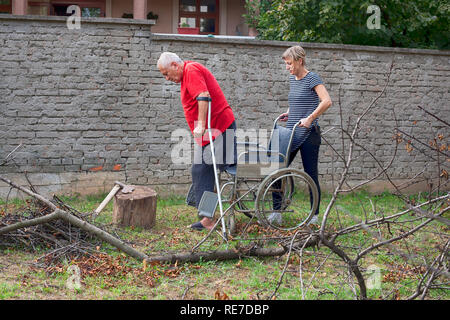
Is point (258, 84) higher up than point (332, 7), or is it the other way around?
point (332, 7)

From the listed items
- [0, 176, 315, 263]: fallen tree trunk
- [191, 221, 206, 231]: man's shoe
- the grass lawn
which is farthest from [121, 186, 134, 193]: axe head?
[0, 176, 315, 263]: fallen tree trunk

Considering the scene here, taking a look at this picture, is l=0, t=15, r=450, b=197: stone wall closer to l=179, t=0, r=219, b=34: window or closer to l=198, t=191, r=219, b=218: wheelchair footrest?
l=198, t=191, r=219, b=218: wheelchair footrest

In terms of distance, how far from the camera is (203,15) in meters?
13.8

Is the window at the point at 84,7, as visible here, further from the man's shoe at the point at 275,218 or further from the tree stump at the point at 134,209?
the man's shoe at the point at 275,218

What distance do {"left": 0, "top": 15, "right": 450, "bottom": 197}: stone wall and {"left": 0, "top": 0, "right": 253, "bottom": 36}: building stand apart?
579 centimetres

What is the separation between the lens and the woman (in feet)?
16.9

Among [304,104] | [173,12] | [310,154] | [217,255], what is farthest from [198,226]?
[173,12]

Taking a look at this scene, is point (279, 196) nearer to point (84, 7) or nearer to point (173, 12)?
point (173, 12)

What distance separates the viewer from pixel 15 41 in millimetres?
6672

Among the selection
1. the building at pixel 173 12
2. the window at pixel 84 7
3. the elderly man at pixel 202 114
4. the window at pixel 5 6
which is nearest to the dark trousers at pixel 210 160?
the elderly man at pixel 202 114

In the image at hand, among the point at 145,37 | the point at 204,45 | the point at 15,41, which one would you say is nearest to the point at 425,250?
the point at 204,45
